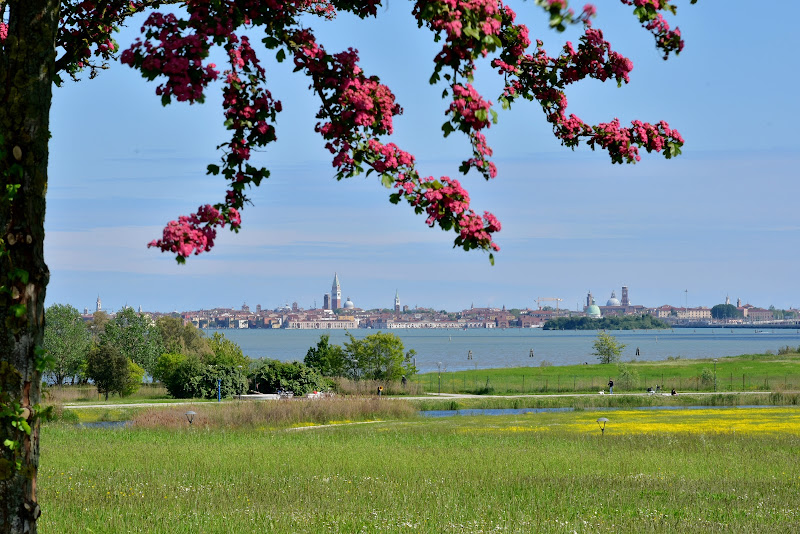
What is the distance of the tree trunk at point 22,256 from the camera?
297 inches

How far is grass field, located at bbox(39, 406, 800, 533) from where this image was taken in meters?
13.1

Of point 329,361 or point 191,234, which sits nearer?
point 191,234

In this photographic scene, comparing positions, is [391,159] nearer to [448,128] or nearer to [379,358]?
[448,128]

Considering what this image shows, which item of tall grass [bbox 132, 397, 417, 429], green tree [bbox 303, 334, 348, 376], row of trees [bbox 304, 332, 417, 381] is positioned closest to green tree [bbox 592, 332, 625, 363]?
row of trees [bbox 304, 332, 417, 381]

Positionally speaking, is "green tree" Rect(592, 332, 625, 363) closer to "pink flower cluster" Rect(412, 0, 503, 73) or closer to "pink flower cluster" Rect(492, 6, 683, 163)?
"pink flower cluster" Rect(492, 6, 683, 163)

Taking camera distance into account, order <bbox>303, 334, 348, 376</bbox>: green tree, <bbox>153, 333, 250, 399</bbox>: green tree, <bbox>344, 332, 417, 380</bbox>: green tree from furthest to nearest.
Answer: <bbox>303, 334, 348, 376</bbox>: green tree, <bbox>344, 332, 417, 380</bbox>: green tree, <bbox>153, 333, 250, 399</bbox>: green tree

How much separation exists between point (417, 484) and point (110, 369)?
6208 centimetres

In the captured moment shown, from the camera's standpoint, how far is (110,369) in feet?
245

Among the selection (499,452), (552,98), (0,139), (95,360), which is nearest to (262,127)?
(0,139)

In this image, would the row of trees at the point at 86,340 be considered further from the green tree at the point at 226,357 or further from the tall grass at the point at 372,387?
the tall grass at the point at 372,387

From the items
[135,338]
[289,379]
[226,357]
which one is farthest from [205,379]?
[135,338]

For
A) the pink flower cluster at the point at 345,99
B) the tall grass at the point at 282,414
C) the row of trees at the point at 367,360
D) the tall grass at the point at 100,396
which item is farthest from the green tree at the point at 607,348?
the pink flower cluster at the point at 345,99

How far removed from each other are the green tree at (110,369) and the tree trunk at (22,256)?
227 ft

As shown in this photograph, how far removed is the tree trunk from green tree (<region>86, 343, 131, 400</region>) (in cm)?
6928
